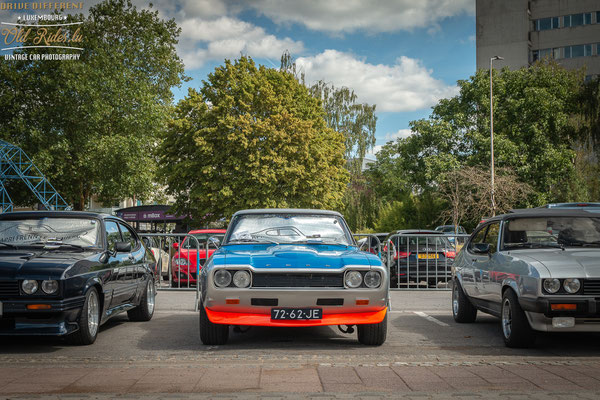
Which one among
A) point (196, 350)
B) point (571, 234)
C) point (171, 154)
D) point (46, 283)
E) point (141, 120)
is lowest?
point (196, 350)

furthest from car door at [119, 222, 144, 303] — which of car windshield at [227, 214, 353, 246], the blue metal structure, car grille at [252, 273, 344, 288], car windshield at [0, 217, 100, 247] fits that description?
the blue metal structure

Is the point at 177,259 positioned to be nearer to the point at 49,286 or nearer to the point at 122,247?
the point at 122,247

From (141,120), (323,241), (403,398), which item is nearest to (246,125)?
(141,120)

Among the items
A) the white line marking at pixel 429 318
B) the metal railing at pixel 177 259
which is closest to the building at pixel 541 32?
the metal railing at pixel 177 259

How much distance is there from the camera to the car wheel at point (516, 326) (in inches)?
285

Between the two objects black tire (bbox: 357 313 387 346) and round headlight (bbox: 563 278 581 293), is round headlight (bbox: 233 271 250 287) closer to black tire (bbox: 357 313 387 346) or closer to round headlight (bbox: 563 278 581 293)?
black tire (bbox: 357 313 387 346)

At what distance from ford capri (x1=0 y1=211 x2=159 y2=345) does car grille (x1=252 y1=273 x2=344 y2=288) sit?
2074 mm

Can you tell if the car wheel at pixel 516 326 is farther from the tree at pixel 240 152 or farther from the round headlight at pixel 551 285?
the tree at pixel 240 152

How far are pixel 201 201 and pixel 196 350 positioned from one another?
88.5 ft

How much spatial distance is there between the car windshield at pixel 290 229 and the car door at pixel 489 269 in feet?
6.13

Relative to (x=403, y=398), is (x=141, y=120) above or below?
above

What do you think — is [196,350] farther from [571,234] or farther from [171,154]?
[171,154]

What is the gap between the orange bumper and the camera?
7.02 metres

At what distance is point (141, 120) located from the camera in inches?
1572
